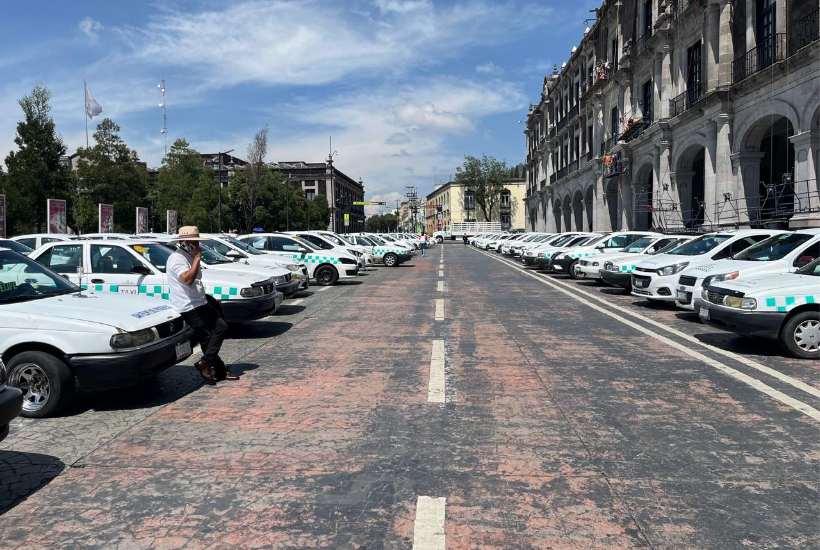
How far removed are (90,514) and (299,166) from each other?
11834 centimetres

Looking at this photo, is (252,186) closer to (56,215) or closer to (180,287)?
(56,215)

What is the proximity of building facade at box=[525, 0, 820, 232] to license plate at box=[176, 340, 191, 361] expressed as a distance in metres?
17.5

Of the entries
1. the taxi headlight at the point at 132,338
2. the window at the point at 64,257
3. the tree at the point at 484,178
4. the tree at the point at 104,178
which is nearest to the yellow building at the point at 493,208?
the tree at the point at 484,178

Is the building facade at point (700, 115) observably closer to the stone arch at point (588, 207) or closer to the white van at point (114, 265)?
the stone arch at point (588, 207)

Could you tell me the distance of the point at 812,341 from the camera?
8.25 metres

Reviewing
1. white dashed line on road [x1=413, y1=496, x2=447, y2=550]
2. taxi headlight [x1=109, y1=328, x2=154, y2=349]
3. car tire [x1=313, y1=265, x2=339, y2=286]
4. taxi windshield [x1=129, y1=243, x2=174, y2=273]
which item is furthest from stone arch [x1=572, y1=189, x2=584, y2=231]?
white dashed line on road [x1=413, y1=496, x2=447, y2=550]

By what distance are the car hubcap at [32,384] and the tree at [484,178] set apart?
10084cm

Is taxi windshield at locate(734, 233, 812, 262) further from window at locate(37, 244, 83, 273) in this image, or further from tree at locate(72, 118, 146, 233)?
tree at locate(72, 118, 146, 233)

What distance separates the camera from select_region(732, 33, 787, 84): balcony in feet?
66.0

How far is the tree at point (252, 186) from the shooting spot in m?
57.4

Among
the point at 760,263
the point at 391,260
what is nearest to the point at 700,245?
the point at 760,263

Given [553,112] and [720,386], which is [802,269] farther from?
[553,112]

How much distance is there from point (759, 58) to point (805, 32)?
124 inches

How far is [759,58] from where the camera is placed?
72.5ft
